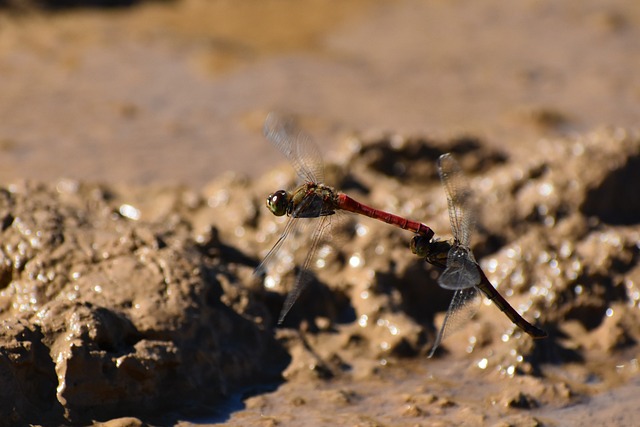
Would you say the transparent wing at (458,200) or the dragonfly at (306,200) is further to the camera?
the transparent wing at (458,200)

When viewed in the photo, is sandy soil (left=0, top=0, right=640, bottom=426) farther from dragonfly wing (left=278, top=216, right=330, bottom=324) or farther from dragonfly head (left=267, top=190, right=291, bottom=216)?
dragonfly head (left=267, top=190, right=291, bottom=216)

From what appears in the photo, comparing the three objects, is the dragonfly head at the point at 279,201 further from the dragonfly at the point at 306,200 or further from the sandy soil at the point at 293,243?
the sandy soil at the point at 293,243

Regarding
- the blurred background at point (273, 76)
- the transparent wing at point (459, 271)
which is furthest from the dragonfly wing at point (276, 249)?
the blurred background at point (273, 76)

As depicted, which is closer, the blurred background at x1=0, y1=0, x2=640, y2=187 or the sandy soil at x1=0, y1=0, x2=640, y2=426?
the sandy soil at x1=0, y1=0, x2=640, y2=426

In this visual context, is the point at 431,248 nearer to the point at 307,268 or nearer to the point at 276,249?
the point at 307,268

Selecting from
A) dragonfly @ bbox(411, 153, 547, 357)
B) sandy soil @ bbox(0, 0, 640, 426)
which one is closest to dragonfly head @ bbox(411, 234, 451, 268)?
dragonfly @ bbox(411, 153, 547, 357)

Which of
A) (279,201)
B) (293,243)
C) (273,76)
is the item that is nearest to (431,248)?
(279,201)

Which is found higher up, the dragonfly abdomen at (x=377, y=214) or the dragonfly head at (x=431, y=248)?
the dragonfly abdomen at (x=377, y=214)
